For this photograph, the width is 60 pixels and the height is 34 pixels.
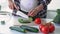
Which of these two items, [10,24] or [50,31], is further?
[10,24]

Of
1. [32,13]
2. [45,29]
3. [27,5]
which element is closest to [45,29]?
[45,29]

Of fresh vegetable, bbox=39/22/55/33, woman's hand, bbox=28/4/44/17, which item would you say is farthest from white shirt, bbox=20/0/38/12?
fresh vegetable, bbox=39/22/55/33

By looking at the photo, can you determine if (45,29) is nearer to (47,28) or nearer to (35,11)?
(47,28)

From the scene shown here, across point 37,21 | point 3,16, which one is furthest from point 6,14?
point 37,21

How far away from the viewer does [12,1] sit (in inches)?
63.7

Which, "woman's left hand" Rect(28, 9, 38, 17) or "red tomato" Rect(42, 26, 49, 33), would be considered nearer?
"red tomato" Rect(42, 26, 49, 33)

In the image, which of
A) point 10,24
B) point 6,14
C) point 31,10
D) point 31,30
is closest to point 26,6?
point 31,10

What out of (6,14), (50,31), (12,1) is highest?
(12,1)

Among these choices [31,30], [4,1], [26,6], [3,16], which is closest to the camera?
[31,30]

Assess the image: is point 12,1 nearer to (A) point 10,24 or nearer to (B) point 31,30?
(A) point 10,24

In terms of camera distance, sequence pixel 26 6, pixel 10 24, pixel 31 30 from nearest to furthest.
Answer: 1. pixel 31 30
2. pixel 10 24
3. pixel 26 6

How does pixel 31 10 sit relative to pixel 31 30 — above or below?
above

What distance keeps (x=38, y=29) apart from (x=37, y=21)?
136 mm

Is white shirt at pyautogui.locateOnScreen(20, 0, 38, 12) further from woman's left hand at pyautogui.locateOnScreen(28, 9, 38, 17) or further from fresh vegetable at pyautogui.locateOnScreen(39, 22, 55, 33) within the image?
fresh vegetable at pyautogui.locateOnScreen(39, 22, 55, 33)
